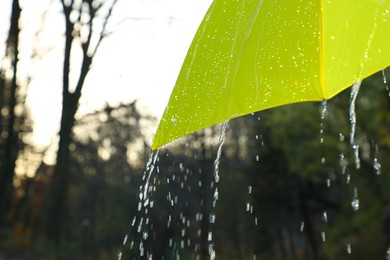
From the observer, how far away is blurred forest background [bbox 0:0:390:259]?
587 inches

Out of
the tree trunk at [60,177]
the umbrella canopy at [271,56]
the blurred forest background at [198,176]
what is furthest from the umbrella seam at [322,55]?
the tree trunk at [60,177]

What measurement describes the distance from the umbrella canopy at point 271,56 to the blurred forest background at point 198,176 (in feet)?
17.0

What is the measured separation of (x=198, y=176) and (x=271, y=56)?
26180mm

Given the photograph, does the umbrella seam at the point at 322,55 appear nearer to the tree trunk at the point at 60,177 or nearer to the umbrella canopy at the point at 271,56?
the umbrella canopy at the point at 271,56

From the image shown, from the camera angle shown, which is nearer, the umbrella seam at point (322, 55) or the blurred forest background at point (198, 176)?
the umbrella seam at point (322, 55)

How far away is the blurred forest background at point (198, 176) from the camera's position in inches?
587

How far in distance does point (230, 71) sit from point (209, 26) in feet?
1.43

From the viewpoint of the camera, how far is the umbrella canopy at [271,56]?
131 inches

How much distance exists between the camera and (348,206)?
978 inches

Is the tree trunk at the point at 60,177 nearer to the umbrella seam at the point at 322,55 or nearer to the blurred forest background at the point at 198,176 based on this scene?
the blurred forest background at the point at 198,176

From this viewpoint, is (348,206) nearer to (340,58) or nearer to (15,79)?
(15,79)

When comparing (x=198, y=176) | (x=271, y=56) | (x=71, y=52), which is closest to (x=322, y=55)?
(x=271, y=56)

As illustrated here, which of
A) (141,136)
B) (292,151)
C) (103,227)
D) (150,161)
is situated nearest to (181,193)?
(103,227)

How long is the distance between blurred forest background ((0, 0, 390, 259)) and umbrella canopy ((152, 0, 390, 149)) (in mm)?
5171
